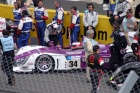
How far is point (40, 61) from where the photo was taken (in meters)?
14.5

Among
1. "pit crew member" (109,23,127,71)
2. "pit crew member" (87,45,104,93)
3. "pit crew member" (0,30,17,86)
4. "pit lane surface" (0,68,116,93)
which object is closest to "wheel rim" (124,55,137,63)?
"pit crew member" (109,23,127,71)

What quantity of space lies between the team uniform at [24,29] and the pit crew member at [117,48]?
358cm

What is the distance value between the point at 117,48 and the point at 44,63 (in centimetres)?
210

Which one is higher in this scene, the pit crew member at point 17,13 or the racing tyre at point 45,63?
the pit crew member at point 17,13

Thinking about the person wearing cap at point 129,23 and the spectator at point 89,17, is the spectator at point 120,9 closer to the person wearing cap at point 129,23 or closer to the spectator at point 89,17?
the spectator at point 89,17

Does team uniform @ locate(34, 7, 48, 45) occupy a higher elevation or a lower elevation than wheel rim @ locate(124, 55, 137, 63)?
higher

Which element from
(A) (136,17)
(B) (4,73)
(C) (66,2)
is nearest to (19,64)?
(B) (4,73)

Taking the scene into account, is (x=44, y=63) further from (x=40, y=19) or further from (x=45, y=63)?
(x=40, y=19)

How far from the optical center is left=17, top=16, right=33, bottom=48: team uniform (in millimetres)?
16594

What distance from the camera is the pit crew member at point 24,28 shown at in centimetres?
1659

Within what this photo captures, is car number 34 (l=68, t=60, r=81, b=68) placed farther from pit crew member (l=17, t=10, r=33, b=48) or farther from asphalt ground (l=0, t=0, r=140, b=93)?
pit crew member (l=17, t=10, r=33, b=48)

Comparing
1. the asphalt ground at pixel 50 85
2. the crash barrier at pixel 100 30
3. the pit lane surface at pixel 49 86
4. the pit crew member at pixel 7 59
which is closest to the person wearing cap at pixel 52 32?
the crash barrier at pixel 100 30

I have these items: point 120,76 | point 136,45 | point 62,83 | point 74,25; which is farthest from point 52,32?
point 62,83

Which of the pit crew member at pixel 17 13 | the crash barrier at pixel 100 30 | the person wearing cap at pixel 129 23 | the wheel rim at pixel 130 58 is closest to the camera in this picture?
the wheel rim at pixel 130 58
